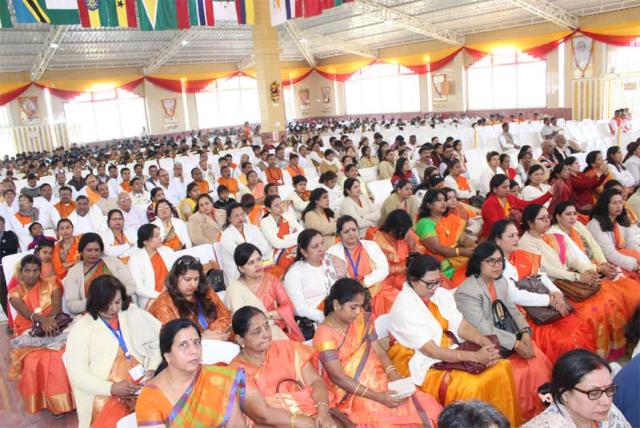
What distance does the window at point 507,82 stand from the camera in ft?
55.3

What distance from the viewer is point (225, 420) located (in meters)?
1.96

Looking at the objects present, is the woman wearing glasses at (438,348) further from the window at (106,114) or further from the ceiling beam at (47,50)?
the window at (106,114)

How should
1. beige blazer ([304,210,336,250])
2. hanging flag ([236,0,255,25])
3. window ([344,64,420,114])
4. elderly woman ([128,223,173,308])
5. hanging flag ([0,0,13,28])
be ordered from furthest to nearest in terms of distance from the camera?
window ([344,64,420,114]) < hanging flag ([236,0,255,25]) < hanging flag ([0,0,13,28]) < beige blazer ([304,210,336,250]) < elderly woman ([128,223,173,308])

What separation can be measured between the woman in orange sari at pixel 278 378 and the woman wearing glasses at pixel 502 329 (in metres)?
0.92

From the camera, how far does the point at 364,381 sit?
7.97 feet

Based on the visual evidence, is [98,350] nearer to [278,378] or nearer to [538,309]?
[278,378]

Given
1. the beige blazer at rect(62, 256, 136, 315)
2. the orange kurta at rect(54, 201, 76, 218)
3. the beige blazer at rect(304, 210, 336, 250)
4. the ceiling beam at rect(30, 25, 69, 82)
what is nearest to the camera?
the beige blazer at rect(62, 256, 136, 315)

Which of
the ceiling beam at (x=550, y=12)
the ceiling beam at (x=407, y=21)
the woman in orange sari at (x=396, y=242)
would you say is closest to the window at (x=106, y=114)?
the ceiling beam at (x=407, y=21)

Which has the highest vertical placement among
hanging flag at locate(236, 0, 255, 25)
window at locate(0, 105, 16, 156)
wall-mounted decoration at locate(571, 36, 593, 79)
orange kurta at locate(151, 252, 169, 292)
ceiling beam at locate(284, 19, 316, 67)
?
ceiling beam at locate(284, 19, 316, 67)

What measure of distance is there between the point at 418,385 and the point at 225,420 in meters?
1.03

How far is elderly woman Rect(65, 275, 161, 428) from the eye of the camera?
2455mm

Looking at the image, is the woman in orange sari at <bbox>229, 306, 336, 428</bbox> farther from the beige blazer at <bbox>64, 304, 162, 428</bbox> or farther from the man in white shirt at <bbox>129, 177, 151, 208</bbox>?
the man in white shirt at <bbox>129, 177, 151, 208</bbox>

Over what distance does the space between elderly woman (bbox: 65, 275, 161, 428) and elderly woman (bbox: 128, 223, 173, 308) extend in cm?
82

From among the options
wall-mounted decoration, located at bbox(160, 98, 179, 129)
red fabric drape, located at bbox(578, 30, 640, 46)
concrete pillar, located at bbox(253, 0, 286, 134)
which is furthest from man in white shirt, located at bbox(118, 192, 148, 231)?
wall-mounted decoration, located at bbox(160, 98, 179, 129)
